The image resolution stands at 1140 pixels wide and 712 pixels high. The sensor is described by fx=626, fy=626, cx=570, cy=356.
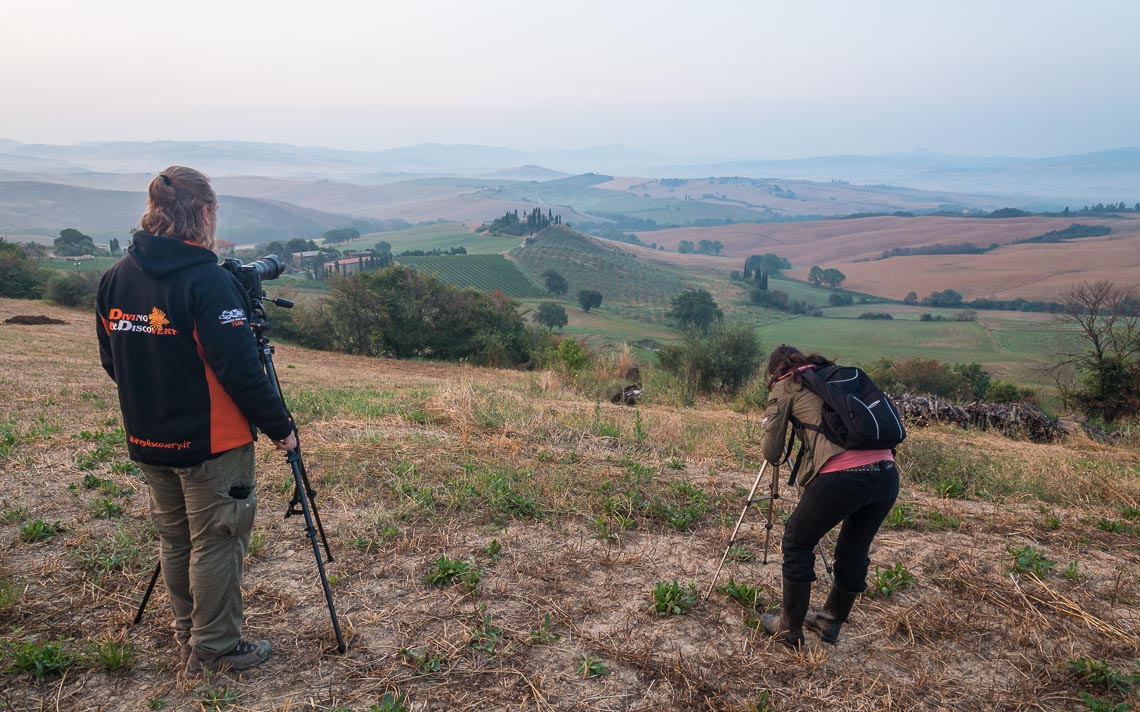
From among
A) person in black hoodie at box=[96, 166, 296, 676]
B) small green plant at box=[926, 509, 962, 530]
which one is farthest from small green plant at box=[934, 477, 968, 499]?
person in black hoodie at box=[96, 166, 296, 676]

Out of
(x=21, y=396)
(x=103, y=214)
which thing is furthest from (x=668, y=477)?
(x=103, y=214)

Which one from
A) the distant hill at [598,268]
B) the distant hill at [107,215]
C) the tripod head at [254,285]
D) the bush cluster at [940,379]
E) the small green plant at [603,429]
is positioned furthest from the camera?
the distant hill at [107,215]

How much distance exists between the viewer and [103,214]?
16525 cm

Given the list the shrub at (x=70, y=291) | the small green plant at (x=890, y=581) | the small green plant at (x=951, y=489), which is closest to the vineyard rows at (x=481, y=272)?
the shrub at (x=70, y=291)

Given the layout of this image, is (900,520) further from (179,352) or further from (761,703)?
(179,352)

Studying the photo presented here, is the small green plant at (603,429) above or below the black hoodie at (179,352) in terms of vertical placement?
below

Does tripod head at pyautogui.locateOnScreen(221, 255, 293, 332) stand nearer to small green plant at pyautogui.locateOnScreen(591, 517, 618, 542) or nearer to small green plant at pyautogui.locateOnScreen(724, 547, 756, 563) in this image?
small green plant at pyautogui.locateOnScreen(591, 517, 618, 542)

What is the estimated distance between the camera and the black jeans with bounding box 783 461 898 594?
11.0ft

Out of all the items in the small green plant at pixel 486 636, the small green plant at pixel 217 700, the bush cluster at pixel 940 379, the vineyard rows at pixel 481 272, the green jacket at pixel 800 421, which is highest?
the green jacket at pixel 800 421

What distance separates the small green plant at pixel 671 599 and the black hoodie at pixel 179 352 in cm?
262

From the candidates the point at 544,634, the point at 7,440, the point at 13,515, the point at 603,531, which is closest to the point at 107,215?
the point at 7,440

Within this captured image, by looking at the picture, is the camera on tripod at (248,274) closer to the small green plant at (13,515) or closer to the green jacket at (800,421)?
the green jacket at (800,421)

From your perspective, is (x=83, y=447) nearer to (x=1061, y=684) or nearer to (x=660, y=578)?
(x=660, y=578)

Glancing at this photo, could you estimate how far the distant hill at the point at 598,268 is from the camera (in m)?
95.2
